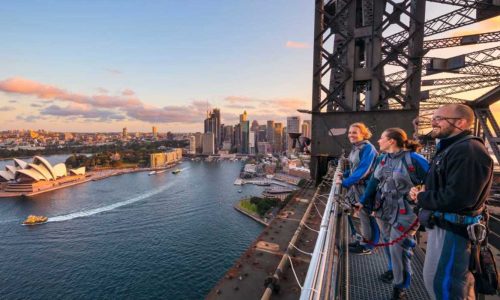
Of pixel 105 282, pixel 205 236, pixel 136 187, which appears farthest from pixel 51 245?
pixel 136 187

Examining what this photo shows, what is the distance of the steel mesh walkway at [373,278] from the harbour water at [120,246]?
17.5 meters

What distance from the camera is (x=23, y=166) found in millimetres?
54938

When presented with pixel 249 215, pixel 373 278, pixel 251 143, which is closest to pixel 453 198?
pixel 373 278

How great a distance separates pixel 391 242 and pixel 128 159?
10483cm

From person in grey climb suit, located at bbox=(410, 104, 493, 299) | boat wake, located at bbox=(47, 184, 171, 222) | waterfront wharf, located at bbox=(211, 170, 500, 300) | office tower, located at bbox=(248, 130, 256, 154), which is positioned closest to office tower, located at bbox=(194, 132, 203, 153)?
office tower, located at bbox=(248, 130, 256, 154)

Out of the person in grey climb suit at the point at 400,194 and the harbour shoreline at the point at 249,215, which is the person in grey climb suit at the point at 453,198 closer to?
the person in grey climb suit at the point at 400,194

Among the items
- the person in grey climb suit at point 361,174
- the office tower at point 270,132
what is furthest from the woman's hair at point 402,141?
the office tower at point 270,132

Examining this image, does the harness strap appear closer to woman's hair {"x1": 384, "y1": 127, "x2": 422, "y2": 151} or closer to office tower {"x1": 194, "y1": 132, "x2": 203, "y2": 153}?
woman's hair {"x1": 384, "y1": 127, "x2": 422, "y2": 151}

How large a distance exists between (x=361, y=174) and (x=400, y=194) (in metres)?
0.69

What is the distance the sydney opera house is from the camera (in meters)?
49.4

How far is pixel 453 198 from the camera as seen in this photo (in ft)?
5.04

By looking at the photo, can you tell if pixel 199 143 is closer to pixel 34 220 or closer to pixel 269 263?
pixel 34 220

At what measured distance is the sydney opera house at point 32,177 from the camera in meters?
49.4

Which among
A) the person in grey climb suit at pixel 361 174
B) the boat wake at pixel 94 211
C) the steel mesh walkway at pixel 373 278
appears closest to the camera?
the steel mesh walkway at pixel 373 278
